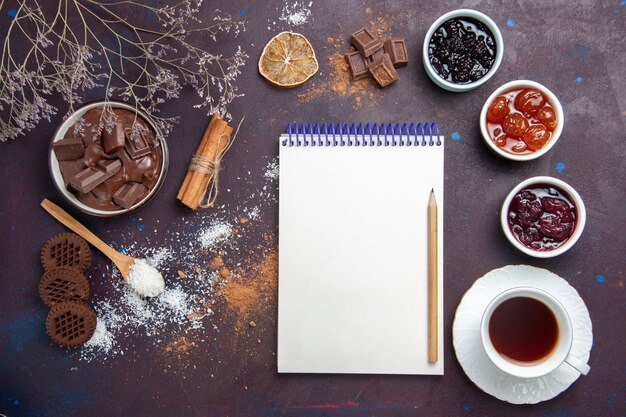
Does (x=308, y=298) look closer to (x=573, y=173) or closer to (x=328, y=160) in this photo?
(x=328, y=160)

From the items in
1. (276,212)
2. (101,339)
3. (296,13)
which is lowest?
(101,339)

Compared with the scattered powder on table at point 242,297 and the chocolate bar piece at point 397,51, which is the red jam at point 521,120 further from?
the scattered powder on table at point 242,297

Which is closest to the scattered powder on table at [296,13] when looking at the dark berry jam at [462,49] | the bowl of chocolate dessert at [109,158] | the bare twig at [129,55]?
the bare twig at [129,55]

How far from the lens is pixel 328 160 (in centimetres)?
142

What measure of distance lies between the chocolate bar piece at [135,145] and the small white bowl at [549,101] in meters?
0.88

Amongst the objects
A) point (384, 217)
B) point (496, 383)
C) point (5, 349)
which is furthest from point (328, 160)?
point (5, 349)

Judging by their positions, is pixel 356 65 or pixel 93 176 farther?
pixel 356 65

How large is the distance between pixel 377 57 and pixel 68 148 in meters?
0.84

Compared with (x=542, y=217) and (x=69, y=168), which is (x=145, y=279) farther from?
(x=542, y=217)

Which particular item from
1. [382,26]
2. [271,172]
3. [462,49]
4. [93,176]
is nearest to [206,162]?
[271,172]

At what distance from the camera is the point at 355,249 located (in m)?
1.42

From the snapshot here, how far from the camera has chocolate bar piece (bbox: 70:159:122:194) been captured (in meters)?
1.29

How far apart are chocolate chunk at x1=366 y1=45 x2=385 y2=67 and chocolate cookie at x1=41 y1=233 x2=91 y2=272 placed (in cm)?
91

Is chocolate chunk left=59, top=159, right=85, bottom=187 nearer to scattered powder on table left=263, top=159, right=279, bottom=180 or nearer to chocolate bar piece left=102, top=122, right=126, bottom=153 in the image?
chocolate bar piece left=102, top=122, right=126, bottom=153
